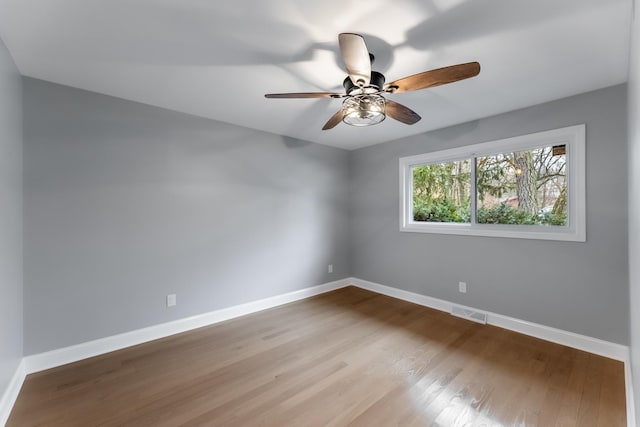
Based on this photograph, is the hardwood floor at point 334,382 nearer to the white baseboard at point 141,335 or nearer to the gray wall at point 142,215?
the white baseboard at point 141,335

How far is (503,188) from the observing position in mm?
2965

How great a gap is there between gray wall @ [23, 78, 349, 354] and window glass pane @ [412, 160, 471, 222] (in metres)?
1.67

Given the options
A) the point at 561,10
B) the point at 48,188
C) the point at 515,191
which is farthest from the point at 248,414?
the point at 515,191

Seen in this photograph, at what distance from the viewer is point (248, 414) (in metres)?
1.65

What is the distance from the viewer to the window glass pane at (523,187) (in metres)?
2.61

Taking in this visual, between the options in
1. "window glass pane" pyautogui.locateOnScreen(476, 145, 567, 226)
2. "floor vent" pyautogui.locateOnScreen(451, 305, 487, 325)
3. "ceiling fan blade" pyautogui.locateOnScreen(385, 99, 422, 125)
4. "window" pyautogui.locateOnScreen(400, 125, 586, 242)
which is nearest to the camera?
"ceiling fan blade" pyautogui.locateOnScreen(385, 99, 422, 125)

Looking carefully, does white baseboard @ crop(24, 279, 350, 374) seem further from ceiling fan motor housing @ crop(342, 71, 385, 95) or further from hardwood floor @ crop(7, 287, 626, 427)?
ceiling fan motor housing @ crop(342, 71, 385, 95)

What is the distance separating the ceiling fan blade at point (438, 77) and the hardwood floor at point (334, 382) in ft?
6.71

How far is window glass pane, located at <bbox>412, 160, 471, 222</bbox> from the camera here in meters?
3.29

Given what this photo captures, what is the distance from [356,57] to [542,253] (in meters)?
2.60

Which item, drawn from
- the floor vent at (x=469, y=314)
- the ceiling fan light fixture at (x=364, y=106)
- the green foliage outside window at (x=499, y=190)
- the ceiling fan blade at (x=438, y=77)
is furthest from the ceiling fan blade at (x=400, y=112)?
the floor vent at (x=469, y=314)

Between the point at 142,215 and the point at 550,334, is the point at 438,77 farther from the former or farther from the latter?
the point at 142,215

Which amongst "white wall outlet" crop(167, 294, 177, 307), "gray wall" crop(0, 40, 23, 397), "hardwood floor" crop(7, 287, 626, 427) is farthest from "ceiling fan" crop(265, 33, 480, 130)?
"white wall outlet" crop(167, 294, 177, 307)

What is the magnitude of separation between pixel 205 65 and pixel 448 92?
79.3 inches
